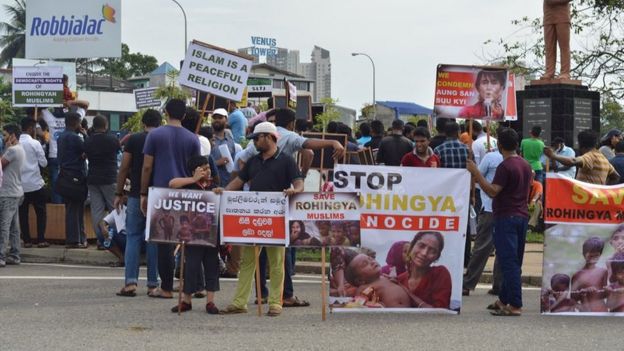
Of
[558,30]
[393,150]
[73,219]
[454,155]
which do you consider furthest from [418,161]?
[558,30]

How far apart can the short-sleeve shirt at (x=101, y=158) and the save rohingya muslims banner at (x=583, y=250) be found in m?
6.21

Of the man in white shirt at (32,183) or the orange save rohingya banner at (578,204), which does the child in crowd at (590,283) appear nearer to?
the orange save rohingya banner at (578,204)

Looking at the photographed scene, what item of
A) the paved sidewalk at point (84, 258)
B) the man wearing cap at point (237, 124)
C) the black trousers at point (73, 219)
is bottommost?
the paved sidewalk at point (84, 258)

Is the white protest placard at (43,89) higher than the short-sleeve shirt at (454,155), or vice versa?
the white protest placard at (43,89)

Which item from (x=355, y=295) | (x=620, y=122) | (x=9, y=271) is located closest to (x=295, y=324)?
(x=355, y=295)

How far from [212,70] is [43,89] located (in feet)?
24.2

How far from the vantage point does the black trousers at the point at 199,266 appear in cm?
991

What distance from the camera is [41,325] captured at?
29.9 feet

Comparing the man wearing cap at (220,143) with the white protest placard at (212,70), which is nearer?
the white protest placard at (212,70)

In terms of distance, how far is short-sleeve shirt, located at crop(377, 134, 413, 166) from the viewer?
13789 millimetres

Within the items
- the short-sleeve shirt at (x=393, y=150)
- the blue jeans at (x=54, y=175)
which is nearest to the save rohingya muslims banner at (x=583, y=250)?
the short-sleeve shirt at (x=393, y=150)

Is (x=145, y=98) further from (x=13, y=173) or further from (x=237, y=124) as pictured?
(x=13, y=173)

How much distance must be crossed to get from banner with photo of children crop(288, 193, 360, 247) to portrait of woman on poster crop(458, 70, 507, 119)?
3.50 meters

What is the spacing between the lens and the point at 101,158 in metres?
13.8
